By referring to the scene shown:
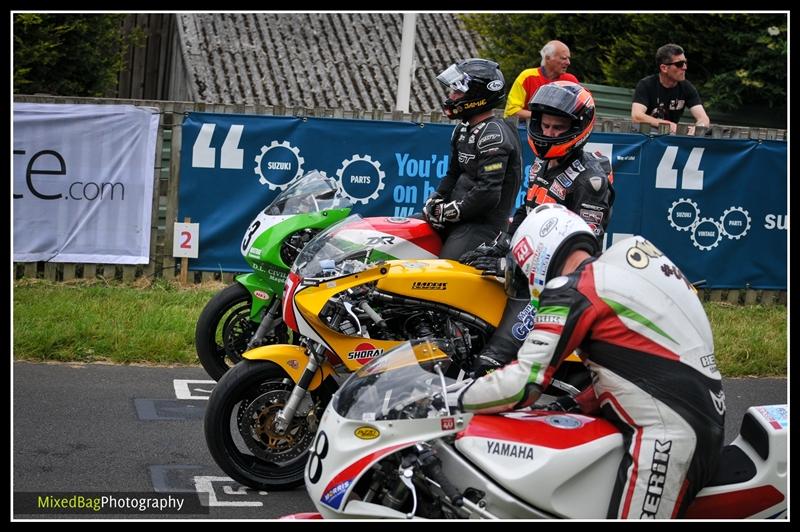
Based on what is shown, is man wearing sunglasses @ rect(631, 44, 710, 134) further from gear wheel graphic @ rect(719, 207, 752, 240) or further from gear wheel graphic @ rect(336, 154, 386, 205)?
gear wheel graphic @ rect(336, 154, 386, 205)

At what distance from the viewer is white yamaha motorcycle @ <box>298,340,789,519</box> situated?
155 inches

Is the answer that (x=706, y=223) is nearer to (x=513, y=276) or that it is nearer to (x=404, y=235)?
(x=404, y=235)

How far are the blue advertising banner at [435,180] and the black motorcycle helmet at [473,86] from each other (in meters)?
4.13

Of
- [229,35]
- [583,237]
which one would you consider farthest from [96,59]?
[583,237]

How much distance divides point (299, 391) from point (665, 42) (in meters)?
12.5

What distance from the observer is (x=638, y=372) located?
398 cm

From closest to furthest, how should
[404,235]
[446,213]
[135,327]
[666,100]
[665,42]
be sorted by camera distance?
1. [404,235]
2. [446,213]
3. [135,327]
4. [666,100]
5. [665,42]

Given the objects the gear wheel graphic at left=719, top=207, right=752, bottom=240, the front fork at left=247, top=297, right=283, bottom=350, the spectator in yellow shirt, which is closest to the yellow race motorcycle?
the front fork at left=247, top=297, right=283, bottom=350

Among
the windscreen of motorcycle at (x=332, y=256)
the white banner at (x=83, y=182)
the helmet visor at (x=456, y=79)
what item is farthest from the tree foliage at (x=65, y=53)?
the windscreen of motorcycle at (x=332, y=256)

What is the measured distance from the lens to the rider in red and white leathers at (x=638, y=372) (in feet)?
12.9

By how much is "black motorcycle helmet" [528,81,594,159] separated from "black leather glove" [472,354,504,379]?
1.47m

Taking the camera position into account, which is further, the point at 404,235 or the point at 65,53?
the point at 65,53

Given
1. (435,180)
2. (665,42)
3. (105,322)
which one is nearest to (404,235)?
(105,322)

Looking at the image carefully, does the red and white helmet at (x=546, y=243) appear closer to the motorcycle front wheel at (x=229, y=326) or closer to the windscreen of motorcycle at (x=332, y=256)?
the windscreen of motorcycle at (x=332, y=256)
